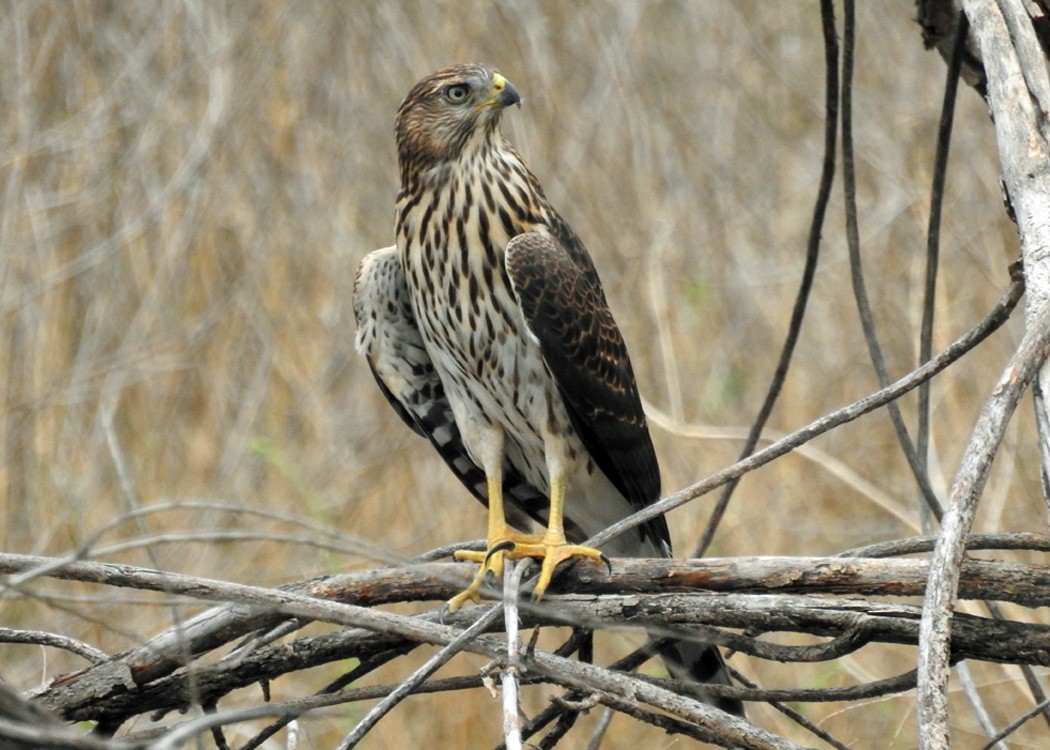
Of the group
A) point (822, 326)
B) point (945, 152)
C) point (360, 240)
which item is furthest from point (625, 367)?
point (822, 326)

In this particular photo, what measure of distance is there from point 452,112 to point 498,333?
586 millimetres

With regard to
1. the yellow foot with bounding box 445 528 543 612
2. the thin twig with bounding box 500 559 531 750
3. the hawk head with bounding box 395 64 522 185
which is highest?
the hawk head with bounding box 395 64 522 185

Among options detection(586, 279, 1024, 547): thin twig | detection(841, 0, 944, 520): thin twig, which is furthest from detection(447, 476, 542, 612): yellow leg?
detection(841, 0, 944, 520): thin twig

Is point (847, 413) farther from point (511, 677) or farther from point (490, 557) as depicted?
point (490, 557)

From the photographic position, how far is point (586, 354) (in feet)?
10.8

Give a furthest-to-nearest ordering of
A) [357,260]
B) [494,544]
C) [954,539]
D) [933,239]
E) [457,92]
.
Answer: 1. [357,260]
2. [457,92]
3. [494,544]
4. [933,239]
5. [954,539]

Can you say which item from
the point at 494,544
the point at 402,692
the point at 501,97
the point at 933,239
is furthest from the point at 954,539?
the point at 501,97

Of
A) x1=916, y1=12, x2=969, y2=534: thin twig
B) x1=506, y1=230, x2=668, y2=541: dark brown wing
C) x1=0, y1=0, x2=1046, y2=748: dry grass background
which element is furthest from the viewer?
x1=0, y1=0, x2=1046, y2=748: dry grass background

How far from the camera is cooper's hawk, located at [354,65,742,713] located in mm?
3275

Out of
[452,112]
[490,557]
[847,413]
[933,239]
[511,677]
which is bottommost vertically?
[490,557]

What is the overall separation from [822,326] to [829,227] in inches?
23.5

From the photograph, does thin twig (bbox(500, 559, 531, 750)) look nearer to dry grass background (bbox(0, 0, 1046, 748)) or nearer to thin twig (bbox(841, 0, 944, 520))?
thin twig (bbox(841, 0, 944, 520))

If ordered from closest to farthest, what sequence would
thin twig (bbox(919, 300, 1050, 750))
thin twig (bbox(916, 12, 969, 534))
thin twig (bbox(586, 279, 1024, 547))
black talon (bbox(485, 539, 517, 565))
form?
thin twig (bbox(919, 300, 1050, 750))
thin twig (bbox(586, 279, 1024, 547))
thin twig (bbox(916, 12, 969, 534))
black talon (bbox(485, 539, 517, 565))

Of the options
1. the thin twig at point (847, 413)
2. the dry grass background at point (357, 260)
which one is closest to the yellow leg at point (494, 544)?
the thin twig at point (847, 413)
